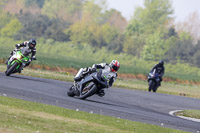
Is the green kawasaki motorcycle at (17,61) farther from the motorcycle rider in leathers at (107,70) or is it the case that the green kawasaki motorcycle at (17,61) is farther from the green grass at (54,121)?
the green grass at (54,121)

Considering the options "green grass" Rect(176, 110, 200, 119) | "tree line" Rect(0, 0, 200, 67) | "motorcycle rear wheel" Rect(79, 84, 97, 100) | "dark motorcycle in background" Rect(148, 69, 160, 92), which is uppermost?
"tree line" Rect(0, 0, 200, 67)

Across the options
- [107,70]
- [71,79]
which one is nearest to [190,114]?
[107,70]

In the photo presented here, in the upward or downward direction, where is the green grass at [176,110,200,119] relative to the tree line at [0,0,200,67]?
downward

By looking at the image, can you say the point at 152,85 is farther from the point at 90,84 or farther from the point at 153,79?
the point at 90,84

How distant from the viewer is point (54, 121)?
11766 millimetres

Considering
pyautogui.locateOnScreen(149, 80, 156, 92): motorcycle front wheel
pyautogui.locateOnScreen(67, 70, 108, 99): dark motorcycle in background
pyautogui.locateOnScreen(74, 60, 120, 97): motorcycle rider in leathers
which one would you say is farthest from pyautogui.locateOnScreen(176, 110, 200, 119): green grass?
pyautogui.locateOnScreen(149, 80, 156, 92): motorcycle front wheel

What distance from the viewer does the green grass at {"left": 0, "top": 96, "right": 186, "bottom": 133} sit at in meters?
10.6

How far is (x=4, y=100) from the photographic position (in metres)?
14.2

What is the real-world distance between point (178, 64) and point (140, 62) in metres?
6.63

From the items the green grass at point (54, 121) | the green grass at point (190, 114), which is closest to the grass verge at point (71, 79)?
the green grass at point (190, 114)

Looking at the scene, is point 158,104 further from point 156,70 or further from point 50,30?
point 50,30

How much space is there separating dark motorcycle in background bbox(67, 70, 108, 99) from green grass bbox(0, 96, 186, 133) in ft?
11.1

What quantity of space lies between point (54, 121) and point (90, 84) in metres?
5.95

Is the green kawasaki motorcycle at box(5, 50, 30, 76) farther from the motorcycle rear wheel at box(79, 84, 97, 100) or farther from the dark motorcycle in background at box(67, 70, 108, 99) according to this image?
the motorcycle rear wheel at box(79, 84, 97, 100)
